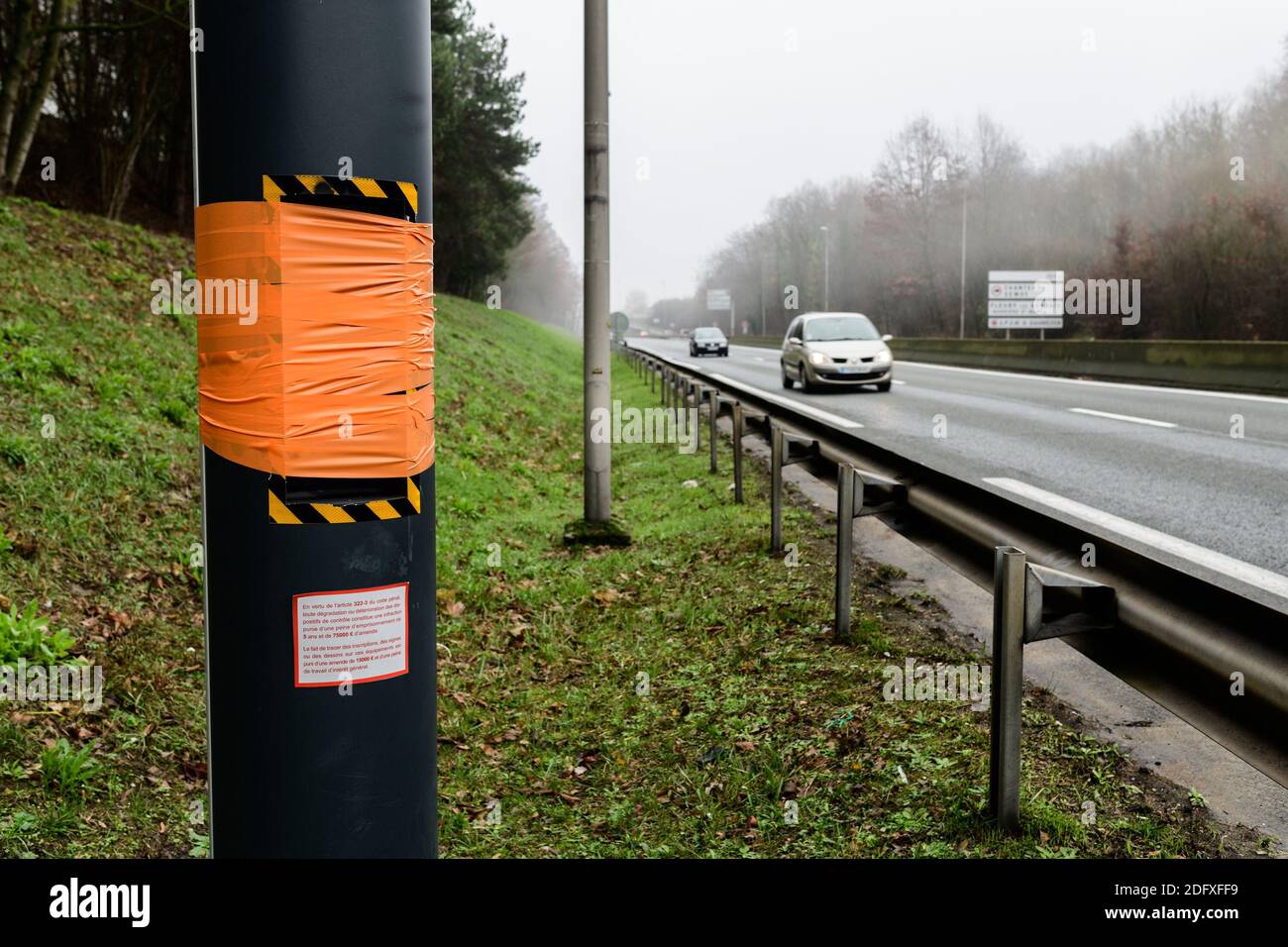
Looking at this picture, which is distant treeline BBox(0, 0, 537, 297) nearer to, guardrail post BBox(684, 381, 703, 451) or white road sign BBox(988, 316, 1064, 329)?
guardrail post BBox(684, 381, 703, 451)

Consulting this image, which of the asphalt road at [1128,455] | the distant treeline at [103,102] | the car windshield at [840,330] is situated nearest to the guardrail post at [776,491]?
the asphalt road at [1128,455]

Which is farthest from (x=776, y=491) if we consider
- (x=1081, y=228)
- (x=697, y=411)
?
(x=1081, y=228)

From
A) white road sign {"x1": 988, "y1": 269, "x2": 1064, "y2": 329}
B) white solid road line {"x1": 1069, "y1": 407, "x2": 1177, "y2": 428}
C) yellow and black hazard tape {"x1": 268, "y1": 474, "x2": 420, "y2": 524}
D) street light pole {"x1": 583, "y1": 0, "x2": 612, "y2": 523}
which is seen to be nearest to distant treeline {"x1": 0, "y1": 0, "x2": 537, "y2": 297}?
street light pole {"x1": 583, "y1": 0, "x2": 612, "y2": 523}

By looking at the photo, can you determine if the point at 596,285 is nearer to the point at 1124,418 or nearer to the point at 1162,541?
the point at 1162,541

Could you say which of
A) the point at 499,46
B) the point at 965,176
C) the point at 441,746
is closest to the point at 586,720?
the point at 441,746

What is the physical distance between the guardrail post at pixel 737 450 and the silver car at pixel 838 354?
1213 centimetres

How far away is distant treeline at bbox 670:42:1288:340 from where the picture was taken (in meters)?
43.3

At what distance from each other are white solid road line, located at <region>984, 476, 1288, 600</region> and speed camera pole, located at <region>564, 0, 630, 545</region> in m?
3.42

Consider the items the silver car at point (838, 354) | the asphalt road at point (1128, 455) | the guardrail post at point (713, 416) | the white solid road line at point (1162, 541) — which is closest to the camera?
the white solid road line at point (1162, 541)

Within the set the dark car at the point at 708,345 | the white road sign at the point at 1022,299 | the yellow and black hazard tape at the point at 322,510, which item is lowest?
the yellow and black hazard tape at the point at 322,510

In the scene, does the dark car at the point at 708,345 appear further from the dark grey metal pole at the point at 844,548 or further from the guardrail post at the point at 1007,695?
the guardrail post at the point at 1007,695

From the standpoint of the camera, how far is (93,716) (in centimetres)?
458

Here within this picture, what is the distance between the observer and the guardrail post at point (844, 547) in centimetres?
523

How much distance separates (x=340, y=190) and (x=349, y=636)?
2.91ft
